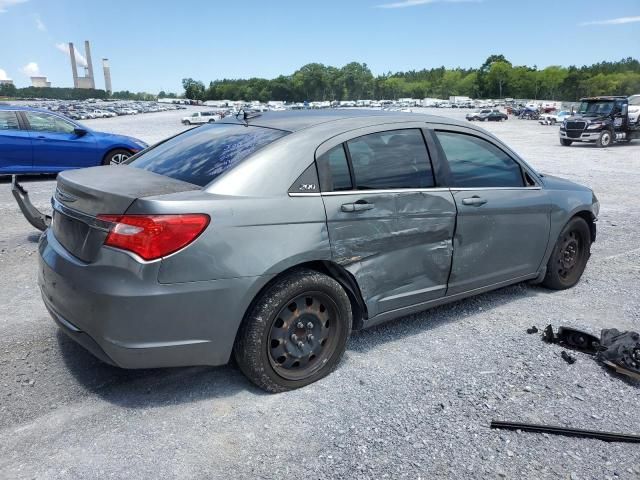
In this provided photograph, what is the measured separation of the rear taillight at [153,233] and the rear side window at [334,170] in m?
0.88

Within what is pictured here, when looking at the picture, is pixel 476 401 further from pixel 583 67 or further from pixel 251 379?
pixel 583 67

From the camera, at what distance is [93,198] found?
296 centimetres

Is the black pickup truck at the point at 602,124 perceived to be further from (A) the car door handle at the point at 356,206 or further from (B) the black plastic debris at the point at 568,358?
(A) the car door handle at the point at 356,206

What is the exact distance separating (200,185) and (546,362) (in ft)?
8.46

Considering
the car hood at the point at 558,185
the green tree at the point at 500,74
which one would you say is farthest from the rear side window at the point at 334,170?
the green tree at the point at 500,74

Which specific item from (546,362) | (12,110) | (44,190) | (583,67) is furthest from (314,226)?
(583,67)

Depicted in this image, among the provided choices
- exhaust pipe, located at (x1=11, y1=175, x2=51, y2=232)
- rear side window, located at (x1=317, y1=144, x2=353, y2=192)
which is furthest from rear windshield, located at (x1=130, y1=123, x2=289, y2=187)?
exhaust pipe, located at (x1=11, y1=175, x2=51, y2=232)

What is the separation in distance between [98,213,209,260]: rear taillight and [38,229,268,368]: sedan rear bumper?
63 millimetres


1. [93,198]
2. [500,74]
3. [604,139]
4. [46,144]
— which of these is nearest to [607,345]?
[93,198]

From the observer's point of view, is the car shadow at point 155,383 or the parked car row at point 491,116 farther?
the parked car row at point 491,116

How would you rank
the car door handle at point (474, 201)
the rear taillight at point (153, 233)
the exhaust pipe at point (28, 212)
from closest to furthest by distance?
the rear taillight at point (153, 233)
the car door handle at point (474, 201)
the exhaust pipe at point (28, 212)

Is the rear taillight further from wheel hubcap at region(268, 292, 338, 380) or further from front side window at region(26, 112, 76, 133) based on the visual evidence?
front side window at region(26, 112, 76, 133)

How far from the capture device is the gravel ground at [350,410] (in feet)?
8.53

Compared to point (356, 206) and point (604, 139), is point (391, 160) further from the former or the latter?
point (604, 139)
